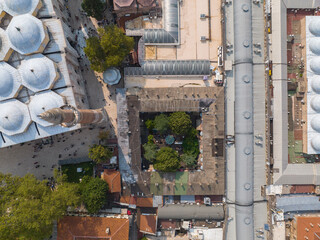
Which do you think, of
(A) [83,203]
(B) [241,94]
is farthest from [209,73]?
(A) [83,203]

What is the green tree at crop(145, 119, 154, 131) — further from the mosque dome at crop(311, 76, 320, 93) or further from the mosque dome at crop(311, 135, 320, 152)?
the mosque dome at crop(311, 76, 320, 93)

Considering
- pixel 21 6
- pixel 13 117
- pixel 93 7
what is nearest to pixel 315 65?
pixel 93 7

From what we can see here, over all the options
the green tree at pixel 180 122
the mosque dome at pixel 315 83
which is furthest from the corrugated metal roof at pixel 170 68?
the mosque dome at pixel 315 83

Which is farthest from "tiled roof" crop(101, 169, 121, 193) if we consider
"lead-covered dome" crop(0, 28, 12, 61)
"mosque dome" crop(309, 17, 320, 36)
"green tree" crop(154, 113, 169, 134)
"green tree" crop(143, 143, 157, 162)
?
"mosque dome" crop(309, 17, 320, 36)

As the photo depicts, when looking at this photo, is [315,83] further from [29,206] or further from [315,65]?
[29,206]

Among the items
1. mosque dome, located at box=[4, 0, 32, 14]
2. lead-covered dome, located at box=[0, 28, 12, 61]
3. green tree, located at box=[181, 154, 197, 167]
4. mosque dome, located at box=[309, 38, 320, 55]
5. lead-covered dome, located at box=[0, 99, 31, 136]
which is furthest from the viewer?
green tree, located at box=[181, 154, 197, 167]

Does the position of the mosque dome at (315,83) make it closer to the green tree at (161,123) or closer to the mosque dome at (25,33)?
the green tree at (161,123)
